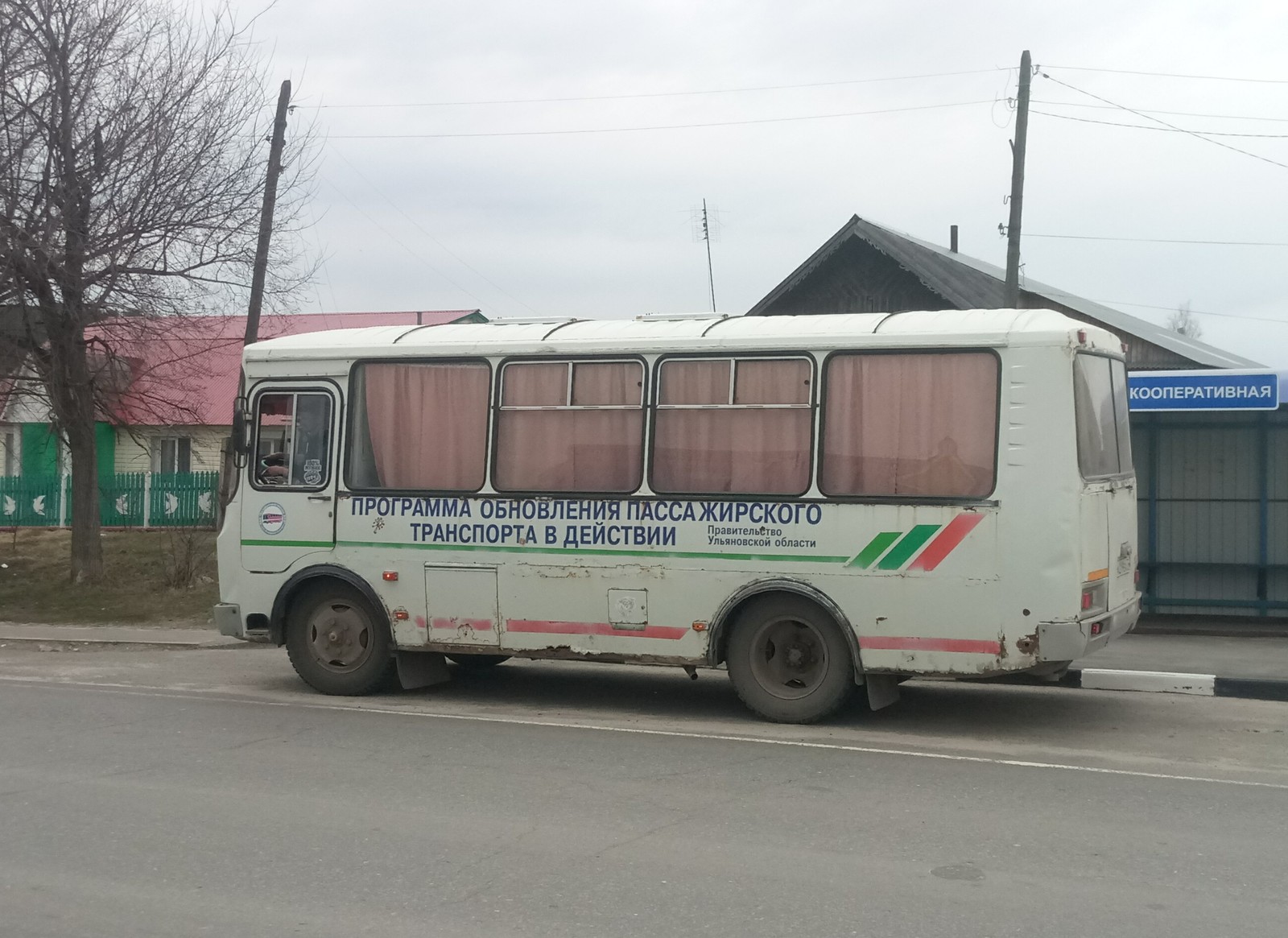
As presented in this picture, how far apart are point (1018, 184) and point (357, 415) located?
13864 millimetres

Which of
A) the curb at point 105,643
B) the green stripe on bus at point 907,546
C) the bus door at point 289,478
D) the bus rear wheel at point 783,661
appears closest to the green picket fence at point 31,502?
the curb at point 105,643

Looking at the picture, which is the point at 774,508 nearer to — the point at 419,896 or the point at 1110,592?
the point at 1110,592

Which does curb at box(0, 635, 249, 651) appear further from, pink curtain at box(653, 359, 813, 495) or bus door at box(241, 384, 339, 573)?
pink curtain at box(653, 359, 813, 495)

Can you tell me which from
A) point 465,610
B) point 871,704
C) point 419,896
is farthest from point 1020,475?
point 419,896

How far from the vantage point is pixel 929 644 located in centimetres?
904

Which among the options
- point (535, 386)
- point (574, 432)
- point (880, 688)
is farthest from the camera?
point (535, 386)

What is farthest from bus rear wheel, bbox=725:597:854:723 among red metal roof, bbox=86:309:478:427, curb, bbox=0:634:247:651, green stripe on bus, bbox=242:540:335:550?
red metal roof, bbox=86:309:478:427

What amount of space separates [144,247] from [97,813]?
13973mm

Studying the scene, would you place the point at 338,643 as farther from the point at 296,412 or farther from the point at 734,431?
the point at 734,431

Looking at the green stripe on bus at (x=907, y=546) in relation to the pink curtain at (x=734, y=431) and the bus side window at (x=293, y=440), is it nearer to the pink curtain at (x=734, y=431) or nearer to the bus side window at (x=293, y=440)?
the pink curtain at (x=734, y=431)

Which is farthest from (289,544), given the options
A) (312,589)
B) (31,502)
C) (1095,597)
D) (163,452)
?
(163,452)

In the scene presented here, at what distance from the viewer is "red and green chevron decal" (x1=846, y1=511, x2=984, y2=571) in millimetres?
8953

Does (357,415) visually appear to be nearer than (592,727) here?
No

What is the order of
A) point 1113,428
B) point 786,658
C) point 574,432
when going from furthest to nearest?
1. point 574,432
2. point 1113,428
3. point 786,658
